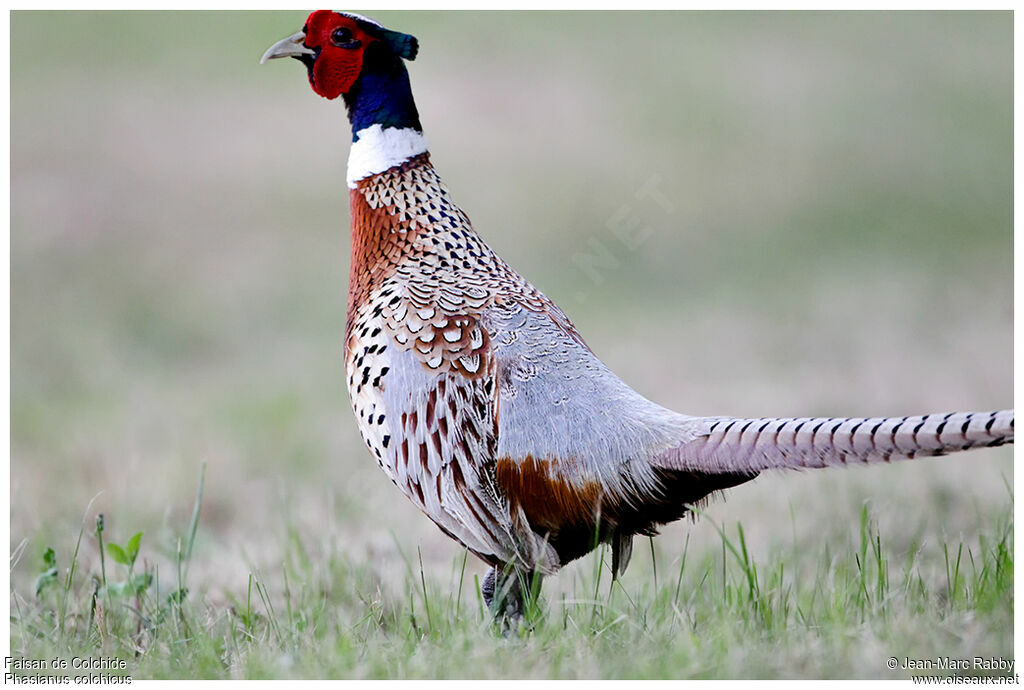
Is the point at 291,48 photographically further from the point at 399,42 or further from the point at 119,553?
the point at 119,553

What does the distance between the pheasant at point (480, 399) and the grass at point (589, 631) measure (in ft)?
0.62

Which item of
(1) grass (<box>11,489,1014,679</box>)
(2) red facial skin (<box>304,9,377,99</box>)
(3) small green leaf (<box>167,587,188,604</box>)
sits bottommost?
(1) grass (<box>11,489,1014,679</box>)

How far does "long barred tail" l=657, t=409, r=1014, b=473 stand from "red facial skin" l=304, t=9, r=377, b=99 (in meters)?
1.36

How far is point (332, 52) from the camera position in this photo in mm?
2955

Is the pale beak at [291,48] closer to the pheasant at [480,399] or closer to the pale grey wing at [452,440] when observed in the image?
the pheasant at [480,399]

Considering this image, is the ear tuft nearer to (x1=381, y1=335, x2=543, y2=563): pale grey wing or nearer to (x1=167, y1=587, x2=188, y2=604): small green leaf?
(x1=381, y1=335, x2=543, y2=563): pale grey wing

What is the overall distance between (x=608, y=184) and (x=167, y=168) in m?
2.91

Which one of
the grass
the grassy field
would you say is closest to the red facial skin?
the grassy field

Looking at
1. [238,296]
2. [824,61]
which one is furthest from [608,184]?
[238,296]

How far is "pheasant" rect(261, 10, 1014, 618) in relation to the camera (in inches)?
101

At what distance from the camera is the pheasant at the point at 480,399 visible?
8.39 ft

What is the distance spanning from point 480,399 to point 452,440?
125mm

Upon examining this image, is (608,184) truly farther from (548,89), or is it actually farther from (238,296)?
(238,296)

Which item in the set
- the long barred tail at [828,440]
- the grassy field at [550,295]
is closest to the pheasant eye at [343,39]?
the grassy field at [550,295]
